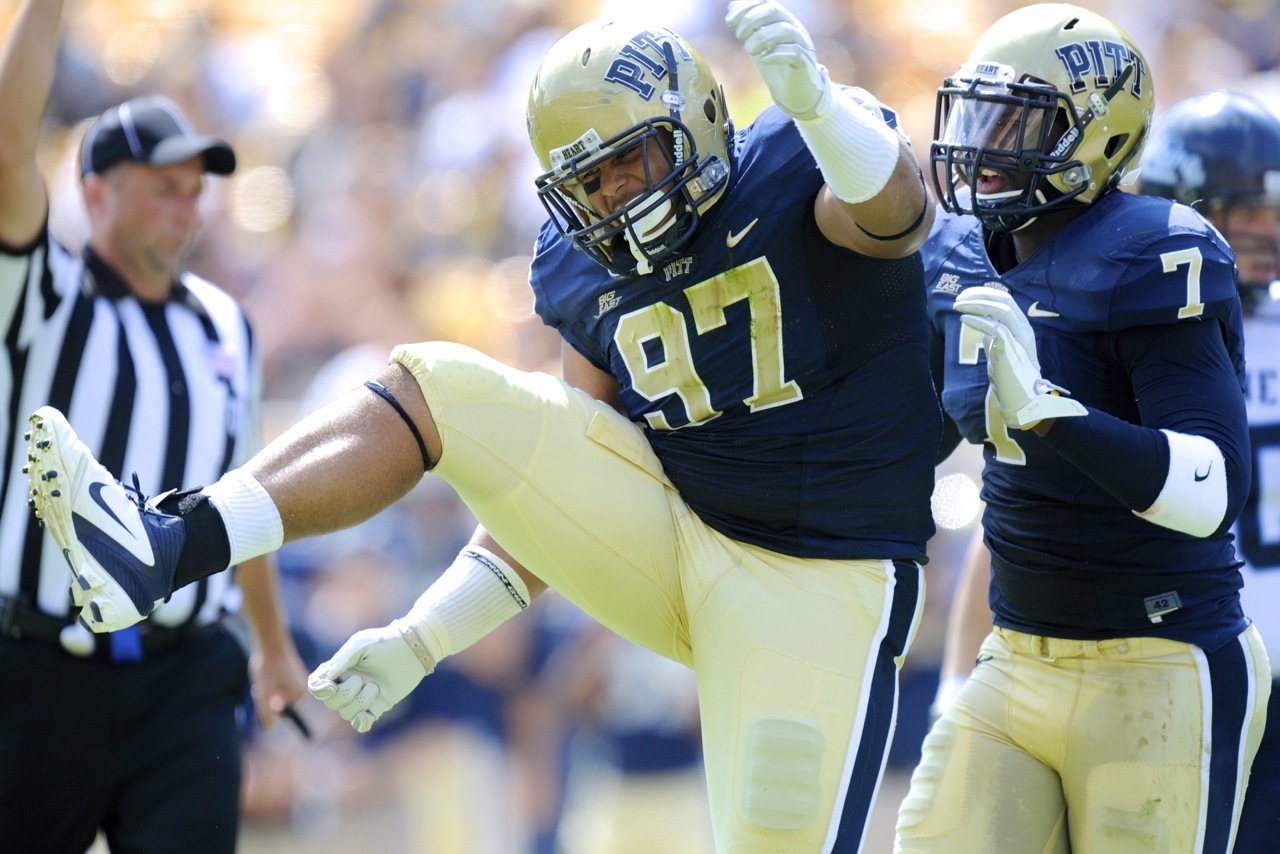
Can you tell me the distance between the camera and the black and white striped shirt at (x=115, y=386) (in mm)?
3088

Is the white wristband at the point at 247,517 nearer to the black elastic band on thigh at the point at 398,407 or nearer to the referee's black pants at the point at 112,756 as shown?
the black elastic band on thigh at the point at 398,407

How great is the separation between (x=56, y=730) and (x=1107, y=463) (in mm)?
2106

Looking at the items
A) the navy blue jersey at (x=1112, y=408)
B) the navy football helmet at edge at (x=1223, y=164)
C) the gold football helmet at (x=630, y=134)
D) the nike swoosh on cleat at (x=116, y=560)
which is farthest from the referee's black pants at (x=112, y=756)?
the navy football helmet at edge at (x=1223, y=164)

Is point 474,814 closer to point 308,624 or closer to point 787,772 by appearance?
point 308,624

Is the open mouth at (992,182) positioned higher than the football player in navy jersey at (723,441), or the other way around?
the open mouth at (992,182)

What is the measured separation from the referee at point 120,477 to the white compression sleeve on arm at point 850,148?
1.55 m

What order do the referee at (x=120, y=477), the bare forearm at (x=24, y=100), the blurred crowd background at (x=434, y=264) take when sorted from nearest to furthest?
the bare forearm at (x=24, y=100), the referee at (x=120, y=477), the blurred crowd background at (x=434, y=264)

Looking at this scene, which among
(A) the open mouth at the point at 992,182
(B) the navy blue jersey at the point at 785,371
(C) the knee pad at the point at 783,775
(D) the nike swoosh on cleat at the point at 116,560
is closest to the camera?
(D) the nike swoosh on cleat at the point at 116,560

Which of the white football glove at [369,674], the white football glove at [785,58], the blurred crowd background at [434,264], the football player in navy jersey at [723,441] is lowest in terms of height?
the blurred crowd background at [434,264]

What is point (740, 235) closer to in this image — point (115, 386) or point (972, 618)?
point (972, 618)

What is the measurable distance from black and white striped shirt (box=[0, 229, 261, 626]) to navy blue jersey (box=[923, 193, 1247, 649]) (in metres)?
1.65

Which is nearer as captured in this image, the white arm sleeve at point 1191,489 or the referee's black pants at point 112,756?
the white arm sleeve at point 1191,489

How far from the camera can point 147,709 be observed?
3.10 metres

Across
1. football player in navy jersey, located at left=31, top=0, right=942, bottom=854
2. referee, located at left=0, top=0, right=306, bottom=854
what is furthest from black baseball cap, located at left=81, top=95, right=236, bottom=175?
football player in navy jersey, located at left=31, top=0, right=942, bottom=854
